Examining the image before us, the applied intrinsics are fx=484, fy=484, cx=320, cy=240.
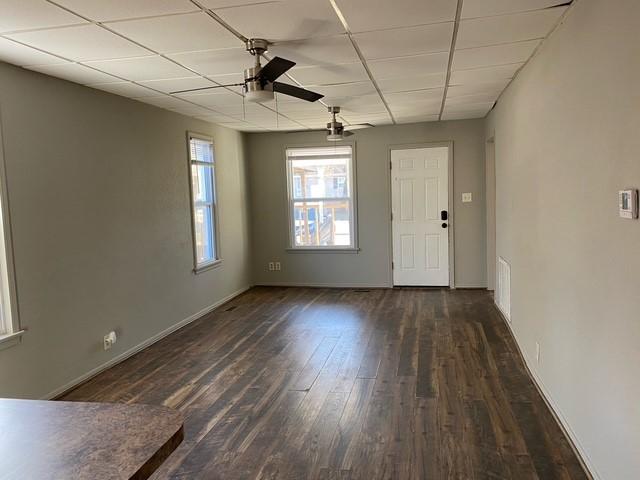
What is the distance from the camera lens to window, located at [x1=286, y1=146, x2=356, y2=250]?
23.2 feet

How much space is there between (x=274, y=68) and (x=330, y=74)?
1174mm

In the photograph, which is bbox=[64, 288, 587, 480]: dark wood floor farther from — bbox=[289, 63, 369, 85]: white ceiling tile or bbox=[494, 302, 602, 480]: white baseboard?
bbox=[289, 63, 369, 85]: white ceiling tile

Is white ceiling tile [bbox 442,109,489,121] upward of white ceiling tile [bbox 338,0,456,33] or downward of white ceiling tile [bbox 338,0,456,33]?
upward

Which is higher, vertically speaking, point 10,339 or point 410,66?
point 410,66

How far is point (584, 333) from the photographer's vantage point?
7.69 ft

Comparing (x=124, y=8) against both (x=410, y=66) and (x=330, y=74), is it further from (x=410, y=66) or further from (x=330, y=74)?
(x=410, y=66)

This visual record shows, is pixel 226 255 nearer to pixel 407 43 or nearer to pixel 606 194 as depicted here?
pixel 407 43

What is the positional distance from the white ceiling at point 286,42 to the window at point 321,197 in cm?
251

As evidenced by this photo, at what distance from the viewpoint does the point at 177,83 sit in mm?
3891

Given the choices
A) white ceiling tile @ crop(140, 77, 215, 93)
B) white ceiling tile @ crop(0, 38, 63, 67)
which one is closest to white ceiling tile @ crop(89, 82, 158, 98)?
white ceiling tile @ crop(140, 77, 215, 93)

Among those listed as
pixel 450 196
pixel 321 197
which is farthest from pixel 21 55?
pixel 450 196

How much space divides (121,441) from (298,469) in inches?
63.3

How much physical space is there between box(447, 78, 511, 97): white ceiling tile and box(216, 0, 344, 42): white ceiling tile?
202 centimetres

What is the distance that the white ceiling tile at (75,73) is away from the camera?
129 inches
